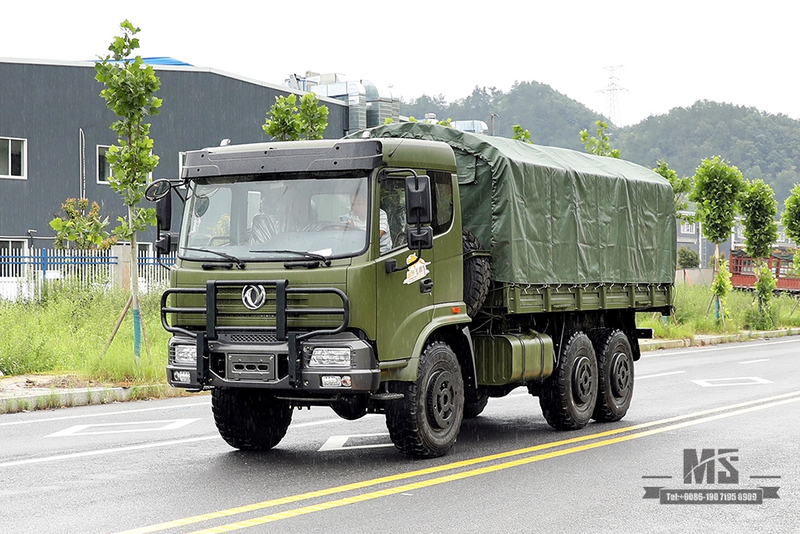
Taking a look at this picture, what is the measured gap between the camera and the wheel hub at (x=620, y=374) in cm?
1292

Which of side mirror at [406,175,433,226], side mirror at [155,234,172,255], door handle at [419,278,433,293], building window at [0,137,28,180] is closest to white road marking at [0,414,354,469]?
side mirror at [155,234,172,255]

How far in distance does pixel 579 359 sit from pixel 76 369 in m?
8.19

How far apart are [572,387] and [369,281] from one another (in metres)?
3.81

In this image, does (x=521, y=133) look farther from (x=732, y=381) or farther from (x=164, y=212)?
(x=164, y=212)

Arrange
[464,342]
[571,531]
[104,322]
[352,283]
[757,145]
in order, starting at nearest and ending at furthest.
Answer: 1. [571,531]
2. [352,283]
3. [464,342]
4. [104,322]
5. [757,145]

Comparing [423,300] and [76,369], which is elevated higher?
[423,300]

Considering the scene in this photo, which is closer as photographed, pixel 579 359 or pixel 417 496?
pixel 417 496

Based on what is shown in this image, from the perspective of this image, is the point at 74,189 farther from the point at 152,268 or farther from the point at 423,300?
the point at 423,300

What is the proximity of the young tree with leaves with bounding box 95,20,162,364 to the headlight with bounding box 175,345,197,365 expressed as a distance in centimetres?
749

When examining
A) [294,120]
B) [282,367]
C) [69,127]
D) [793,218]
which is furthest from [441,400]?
[793,218]

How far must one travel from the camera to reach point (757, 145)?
137 meters

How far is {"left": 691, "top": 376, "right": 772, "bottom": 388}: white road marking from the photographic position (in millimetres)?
17031

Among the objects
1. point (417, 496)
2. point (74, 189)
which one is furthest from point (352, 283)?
point (74, 189)

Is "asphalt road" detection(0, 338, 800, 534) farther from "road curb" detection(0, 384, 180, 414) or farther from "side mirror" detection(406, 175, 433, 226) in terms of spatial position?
"side mirror" detection(406, 175, 433, 226)
